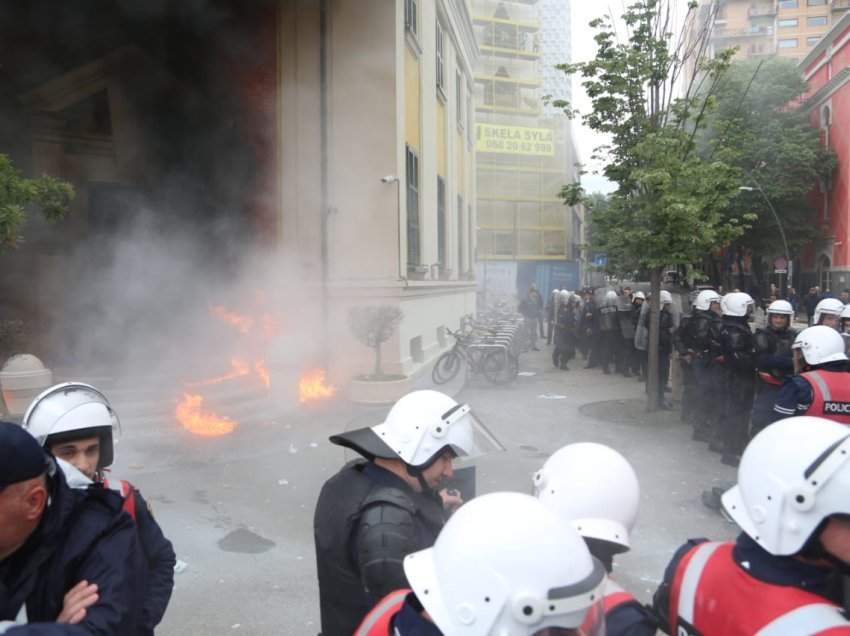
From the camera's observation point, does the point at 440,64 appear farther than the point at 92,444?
Yes

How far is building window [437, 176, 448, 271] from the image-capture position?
1541 centimetres

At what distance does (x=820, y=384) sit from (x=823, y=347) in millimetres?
379

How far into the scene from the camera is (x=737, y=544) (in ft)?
4.97

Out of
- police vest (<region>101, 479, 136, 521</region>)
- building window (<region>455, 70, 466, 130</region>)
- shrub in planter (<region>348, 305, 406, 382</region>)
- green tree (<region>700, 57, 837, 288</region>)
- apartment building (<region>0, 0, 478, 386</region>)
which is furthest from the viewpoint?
green tree (<region>700, 57, 837, 288</region>)

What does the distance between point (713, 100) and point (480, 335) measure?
21.0ft

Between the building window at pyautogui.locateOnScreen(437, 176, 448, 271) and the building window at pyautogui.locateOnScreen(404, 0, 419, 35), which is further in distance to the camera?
the building window at pyautogui.locateOnScreen(437, 176, 448, 271)

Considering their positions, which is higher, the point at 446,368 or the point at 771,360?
the point at 771,360

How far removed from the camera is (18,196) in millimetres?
4770

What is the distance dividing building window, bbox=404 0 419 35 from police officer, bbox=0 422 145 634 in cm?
1124

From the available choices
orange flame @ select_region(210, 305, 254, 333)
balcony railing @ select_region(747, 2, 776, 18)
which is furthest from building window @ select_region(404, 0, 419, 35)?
balcony railing @ select_region(747, 2, 776, 18)

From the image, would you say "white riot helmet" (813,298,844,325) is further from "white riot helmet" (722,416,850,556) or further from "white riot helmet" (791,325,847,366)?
"white riot helmet" (722,416,850,556)

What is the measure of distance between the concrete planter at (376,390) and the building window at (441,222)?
665 centimetres

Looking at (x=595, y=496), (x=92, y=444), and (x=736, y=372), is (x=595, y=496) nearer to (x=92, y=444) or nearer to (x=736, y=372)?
(x=92, y=444)

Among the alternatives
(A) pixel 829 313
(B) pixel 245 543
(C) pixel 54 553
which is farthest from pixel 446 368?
(C) pixel 54 553
